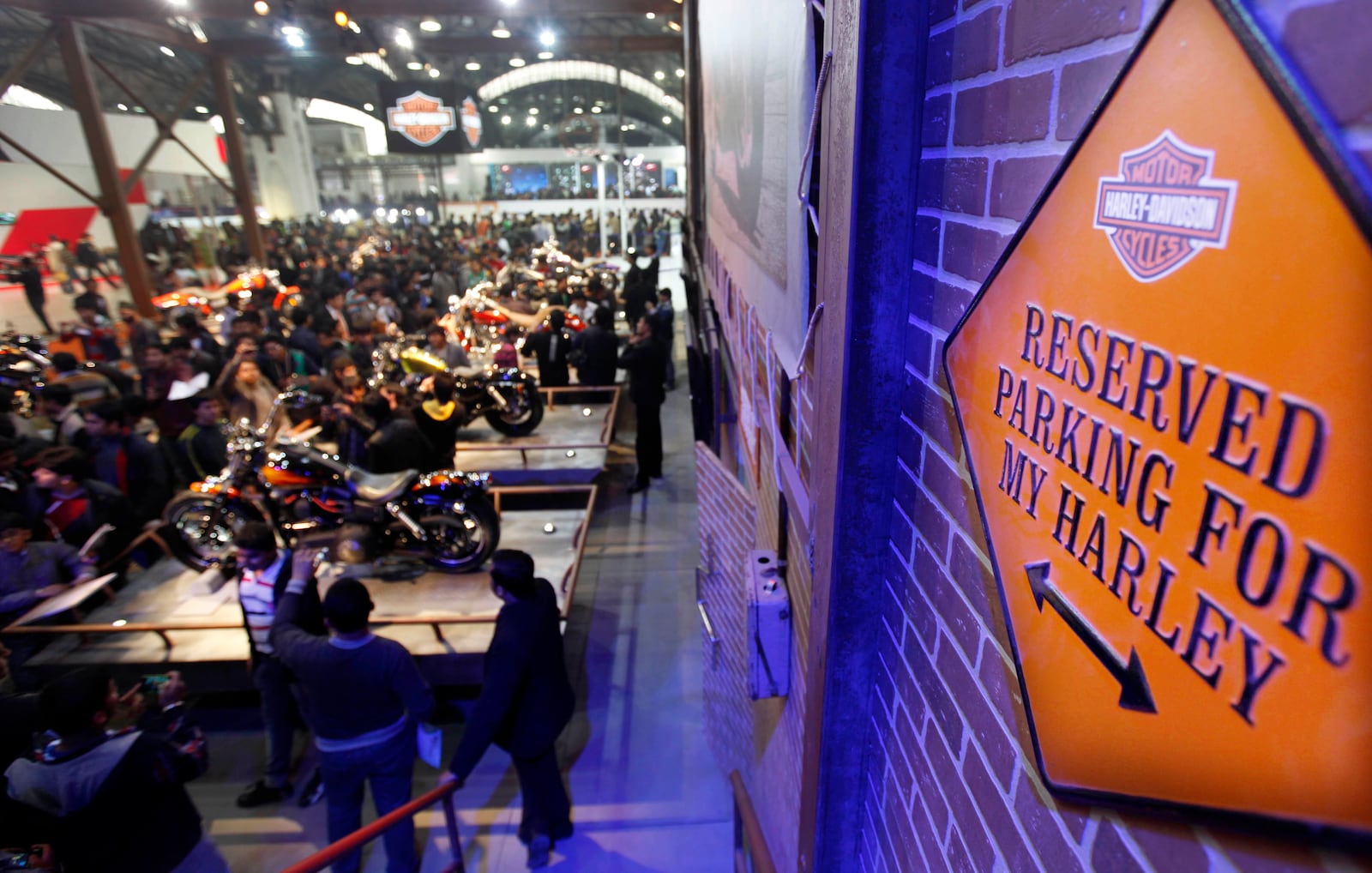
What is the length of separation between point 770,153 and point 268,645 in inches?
140

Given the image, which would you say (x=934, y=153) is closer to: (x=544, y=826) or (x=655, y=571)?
(x=544, y=826)

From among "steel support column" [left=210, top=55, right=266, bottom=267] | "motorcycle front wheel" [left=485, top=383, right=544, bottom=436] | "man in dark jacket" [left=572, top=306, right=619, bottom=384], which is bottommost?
"motorcycle front wheel" [left=485, top=383, right=544, bottom=436]

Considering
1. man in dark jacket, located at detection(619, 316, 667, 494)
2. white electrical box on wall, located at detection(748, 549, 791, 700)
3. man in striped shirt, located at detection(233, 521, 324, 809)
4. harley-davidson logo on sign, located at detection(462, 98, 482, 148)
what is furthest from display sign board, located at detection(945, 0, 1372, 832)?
harley-davidson logo on sign, located at detection(462, 98, 482, 148)

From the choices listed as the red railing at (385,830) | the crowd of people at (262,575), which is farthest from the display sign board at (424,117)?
the red railing at (385,830)

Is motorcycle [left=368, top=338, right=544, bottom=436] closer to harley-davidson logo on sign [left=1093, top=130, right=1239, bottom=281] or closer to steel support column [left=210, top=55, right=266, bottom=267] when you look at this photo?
harley-davidson logo on sign [left=1093, top=130, right=1239, bottom=281]

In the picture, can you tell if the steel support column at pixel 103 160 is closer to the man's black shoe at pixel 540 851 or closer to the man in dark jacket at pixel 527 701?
the man in dark jacket at pixel 527 701

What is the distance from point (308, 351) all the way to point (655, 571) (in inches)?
197

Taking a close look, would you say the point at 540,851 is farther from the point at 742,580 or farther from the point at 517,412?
the point at 517,412

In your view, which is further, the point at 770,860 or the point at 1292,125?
the point at 770,860

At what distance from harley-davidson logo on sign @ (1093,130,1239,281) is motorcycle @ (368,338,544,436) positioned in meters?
7.36

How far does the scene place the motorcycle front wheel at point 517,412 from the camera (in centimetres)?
771

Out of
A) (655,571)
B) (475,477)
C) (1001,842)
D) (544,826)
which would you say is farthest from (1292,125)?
(655,571)

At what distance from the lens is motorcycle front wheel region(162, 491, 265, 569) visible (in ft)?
17.2

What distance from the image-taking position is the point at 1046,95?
79cm
